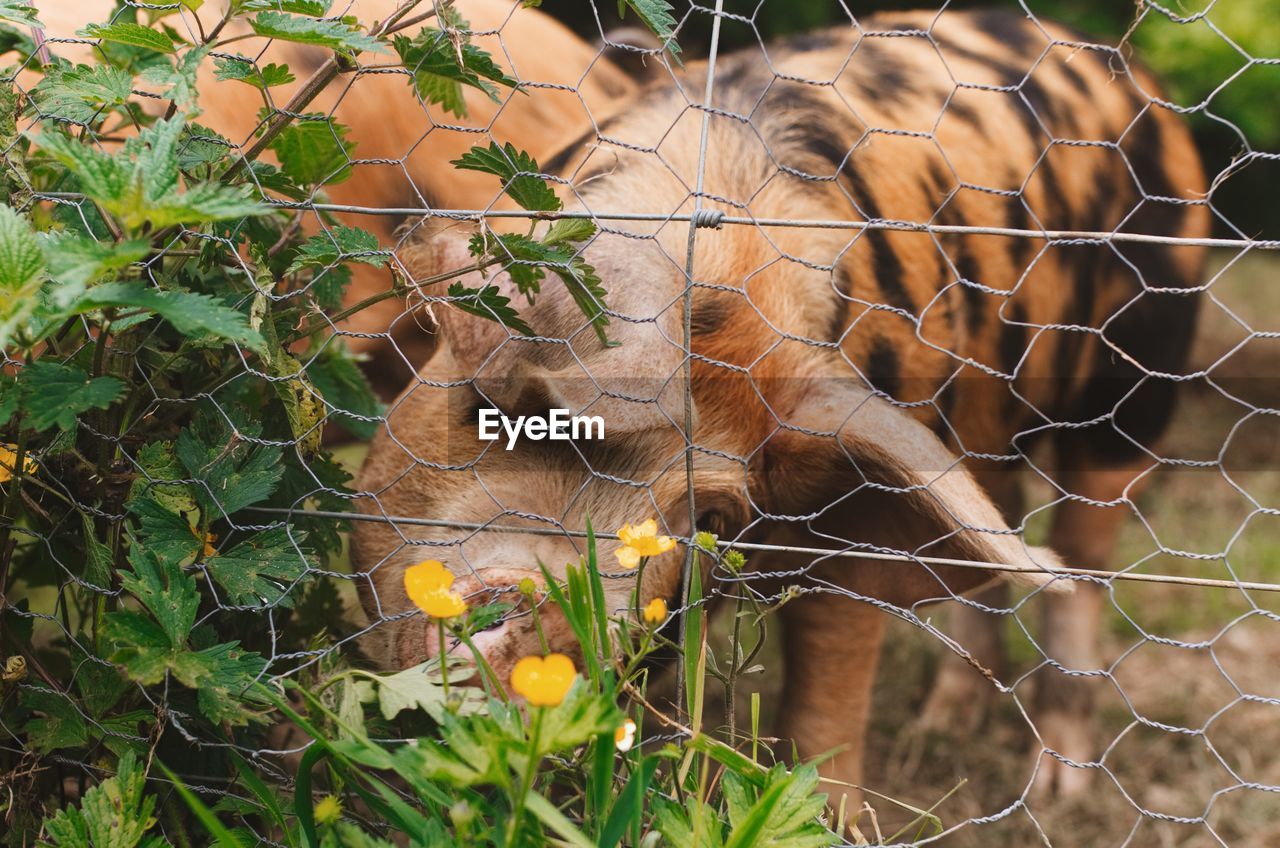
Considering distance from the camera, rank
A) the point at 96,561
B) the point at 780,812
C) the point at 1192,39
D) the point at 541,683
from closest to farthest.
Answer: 1. the point at 541,683
2. the point at 780,812
3. the point at 96,561
4. the point at 1192,39

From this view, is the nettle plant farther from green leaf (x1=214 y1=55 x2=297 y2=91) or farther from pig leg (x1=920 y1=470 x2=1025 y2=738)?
pig leg (x1=920 y1=470 x2=1025 y2=738)

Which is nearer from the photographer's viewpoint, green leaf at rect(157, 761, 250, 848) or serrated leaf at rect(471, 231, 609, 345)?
green leaf at rect(157, 761, 250, 848)

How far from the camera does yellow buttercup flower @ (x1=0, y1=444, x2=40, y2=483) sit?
4.95 feet

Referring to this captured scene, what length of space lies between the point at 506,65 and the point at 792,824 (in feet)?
6.44

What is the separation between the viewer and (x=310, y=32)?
1328 mm

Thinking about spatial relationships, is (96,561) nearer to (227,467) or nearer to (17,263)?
(227,467)

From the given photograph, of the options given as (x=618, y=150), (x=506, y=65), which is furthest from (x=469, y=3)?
(x=618, y=150)

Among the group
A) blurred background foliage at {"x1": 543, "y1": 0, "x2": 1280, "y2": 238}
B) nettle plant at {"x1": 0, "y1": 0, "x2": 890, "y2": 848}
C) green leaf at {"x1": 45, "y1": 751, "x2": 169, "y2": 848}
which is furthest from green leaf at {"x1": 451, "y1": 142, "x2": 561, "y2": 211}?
blurred background foliage at {"x1": 543, "y1": 0, "x2": 1280, "y2": 238}

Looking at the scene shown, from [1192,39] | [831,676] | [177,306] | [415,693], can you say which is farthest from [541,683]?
[1192,39]

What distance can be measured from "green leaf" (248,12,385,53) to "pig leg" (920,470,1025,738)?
2217 millimetres

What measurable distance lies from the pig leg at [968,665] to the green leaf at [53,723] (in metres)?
2.24

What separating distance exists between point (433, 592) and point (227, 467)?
0.45m

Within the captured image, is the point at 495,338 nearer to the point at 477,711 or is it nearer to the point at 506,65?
the point at 477,711

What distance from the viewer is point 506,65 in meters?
2.79
